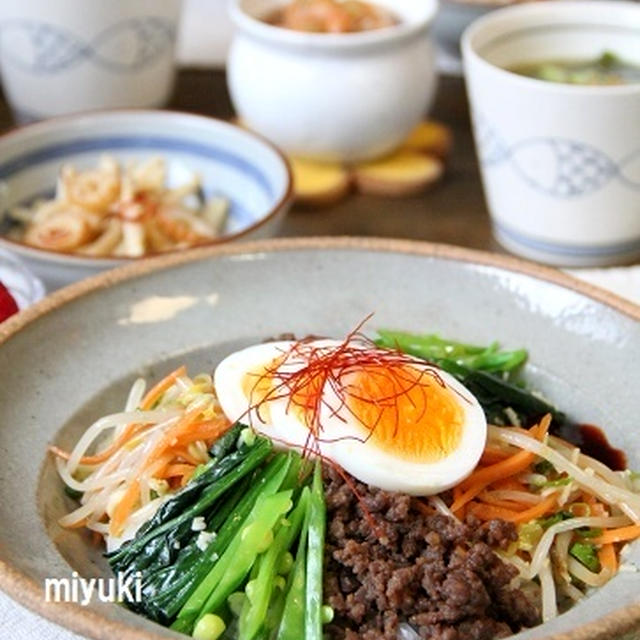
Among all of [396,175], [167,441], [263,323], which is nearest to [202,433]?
[167,441]

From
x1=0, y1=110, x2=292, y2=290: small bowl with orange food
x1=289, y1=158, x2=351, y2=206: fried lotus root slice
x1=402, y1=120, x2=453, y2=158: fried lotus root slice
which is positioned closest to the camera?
x1=0, y1=110, x2=292, y2=290: small bowl with orange food

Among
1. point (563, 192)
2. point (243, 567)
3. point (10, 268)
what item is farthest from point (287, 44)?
point (243, 567)

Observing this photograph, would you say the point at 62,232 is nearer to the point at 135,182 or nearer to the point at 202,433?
the point at 135,182

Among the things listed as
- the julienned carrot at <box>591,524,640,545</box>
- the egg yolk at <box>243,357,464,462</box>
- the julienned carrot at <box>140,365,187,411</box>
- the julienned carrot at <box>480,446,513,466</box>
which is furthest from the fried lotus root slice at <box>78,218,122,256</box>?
the julienned carrot at <box>591,524,640,545</box>

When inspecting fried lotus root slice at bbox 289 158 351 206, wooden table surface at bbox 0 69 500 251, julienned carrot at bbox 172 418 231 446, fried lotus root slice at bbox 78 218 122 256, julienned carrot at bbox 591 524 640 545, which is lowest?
wooden table surface at bbox 0 69 500 251

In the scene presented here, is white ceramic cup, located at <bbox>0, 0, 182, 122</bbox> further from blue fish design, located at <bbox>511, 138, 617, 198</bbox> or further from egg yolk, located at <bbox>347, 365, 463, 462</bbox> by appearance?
egg yolk, located at <bbox>347, 365, 463, 462</bbox>

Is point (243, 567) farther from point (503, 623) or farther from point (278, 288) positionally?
point (278, 288)
